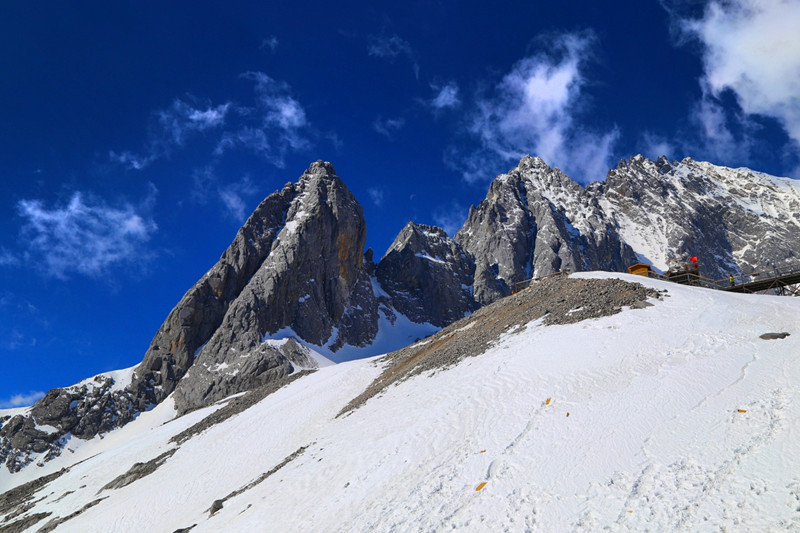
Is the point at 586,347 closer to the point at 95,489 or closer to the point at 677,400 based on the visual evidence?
the point at 677,400

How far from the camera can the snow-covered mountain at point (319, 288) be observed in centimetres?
8306

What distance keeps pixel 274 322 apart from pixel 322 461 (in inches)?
3156

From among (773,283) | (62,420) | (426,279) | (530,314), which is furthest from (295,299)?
(773,283)

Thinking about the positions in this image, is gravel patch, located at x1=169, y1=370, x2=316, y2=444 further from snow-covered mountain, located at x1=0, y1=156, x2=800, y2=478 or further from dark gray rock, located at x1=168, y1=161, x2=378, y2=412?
dark gray rock, located at x1=168, y1=161, x2=378, y2=412

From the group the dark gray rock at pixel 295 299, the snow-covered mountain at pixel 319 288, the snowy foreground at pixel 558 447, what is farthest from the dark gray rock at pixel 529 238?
the snowy foreground at pixel 558 447

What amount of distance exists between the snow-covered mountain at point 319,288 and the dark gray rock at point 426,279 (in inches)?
15.4

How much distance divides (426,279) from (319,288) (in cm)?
3930

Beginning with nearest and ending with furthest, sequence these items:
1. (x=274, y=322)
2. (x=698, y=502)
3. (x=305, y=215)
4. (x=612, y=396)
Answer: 1. (x=698, y=502)
2. (x=612, y=396)
3. (x=274, y=322)
4. (x=305, y=215)

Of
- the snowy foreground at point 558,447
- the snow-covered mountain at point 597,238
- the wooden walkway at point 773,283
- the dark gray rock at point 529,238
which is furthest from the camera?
the snow-covered mountain at point 597,238

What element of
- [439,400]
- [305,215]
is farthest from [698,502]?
[305,215]

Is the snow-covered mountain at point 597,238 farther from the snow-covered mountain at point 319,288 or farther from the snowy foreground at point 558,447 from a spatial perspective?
the snowy foreground at point 558,447

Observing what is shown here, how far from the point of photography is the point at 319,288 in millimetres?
104812

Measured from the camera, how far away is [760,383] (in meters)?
12.7

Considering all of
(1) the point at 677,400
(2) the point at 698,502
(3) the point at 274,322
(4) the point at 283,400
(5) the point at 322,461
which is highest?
(3) the point at 274,322
